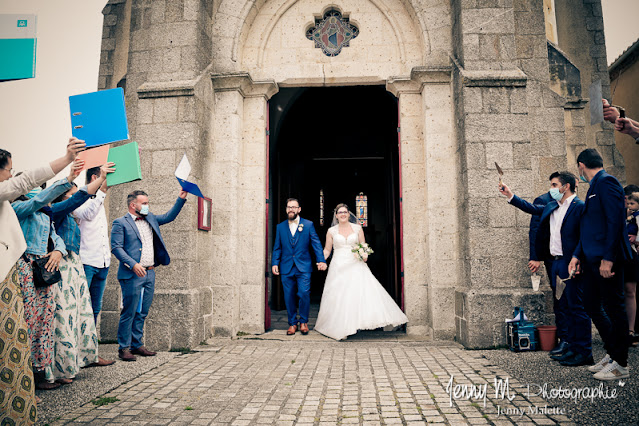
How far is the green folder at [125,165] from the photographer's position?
3.60 meters

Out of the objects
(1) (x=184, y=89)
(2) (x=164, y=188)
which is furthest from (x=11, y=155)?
(1) (x=184, y=89)

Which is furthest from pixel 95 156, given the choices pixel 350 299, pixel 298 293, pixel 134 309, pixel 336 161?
pixel 336 161

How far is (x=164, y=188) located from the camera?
578 cm

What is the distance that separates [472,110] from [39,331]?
17.7ft

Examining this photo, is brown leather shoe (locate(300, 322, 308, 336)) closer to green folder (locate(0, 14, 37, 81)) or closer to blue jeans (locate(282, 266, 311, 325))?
blue jeans (locate(282, 266, 311, 325))

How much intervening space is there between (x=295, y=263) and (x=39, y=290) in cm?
354

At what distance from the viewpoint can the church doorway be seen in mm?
9008

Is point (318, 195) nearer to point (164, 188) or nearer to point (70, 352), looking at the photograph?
point (164, 188)

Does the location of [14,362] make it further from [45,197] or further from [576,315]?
[576,315]

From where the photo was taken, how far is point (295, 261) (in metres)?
6.58

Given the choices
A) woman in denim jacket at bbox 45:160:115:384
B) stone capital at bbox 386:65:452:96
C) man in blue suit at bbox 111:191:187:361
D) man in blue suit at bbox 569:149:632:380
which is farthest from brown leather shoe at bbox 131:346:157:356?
stone capital at bbox 386:65:452:96

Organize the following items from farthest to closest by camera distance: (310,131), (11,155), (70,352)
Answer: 1. (310,131)
2. (70,352)
3. (11,155)

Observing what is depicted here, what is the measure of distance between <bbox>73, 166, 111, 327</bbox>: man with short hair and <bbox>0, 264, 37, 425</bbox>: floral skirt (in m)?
2.19

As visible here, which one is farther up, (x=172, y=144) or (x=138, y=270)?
(x=172, y=144)
